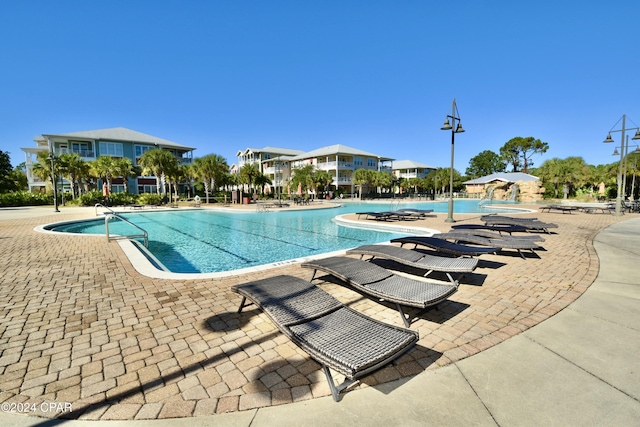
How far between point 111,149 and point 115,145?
0.83m

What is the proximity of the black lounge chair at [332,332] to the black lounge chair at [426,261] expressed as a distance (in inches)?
89.9

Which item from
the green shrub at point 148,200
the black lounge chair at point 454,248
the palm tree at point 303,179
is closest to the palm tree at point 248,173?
the green shrub at point 148,200

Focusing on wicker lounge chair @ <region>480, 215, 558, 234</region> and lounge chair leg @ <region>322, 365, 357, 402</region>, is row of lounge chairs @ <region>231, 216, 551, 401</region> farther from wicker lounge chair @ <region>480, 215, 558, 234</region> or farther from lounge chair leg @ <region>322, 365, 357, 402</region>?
wicker lounge chair @ <region>480, 215, 558, 234</region>

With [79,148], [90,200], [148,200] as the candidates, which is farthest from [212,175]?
[79,148]

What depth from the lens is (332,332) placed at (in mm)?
2828

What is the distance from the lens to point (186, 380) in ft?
8.80

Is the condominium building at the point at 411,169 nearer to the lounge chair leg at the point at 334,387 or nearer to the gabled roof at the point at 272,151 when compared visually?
the gabled roof at the point at 272,151

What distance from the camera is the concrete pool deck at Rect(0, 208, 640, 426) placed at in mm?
2285

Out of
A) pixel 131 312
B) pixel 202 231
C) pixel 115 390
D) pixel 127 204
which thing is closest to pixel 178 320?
pixel 131 312

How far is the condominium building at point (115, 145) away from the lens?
41.5 metres

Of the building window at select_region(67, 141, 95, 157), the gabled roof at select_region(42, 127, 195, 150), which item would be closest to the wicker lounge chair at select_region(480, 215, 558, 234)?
the gabled roof at select_region(42, 127, 195, 150)

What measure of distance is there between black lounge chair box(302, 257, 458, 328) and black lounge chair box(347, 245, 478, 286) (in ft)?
2.12

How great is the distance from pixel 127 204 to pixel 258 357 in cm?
3406

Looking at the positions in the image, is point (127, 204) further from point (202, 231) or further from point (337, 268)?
point (337, 268)
